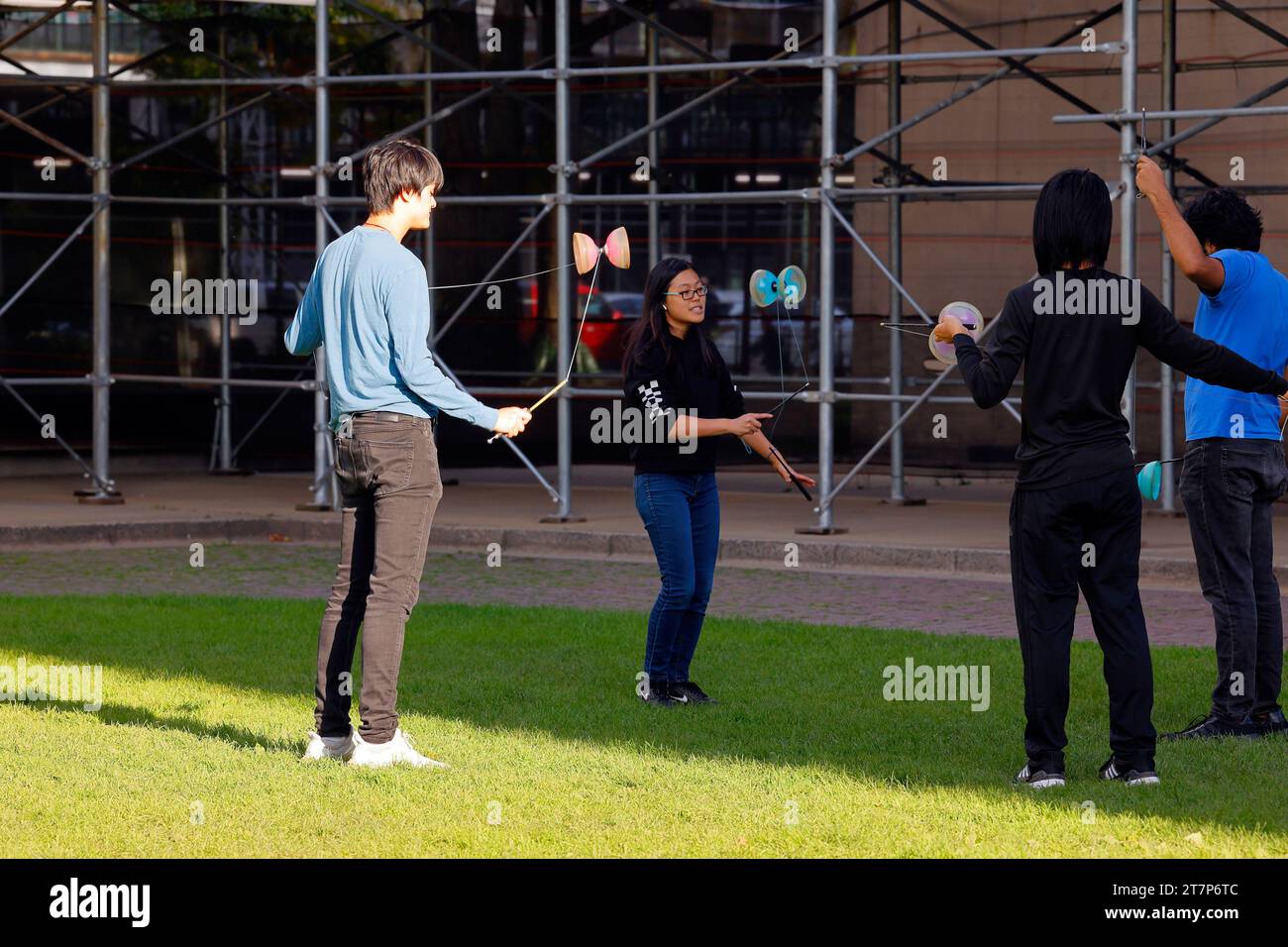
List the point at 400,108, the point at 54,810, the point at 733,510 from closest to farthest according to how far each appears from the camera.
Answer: the point at 54,810, the point at 733,510, the point at 400,108

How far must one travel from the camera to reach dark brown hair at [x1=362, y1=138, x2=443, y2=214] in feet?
20.3

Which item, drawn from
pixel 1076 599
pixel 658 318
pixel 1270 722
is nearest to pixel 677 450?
pixel 658 318

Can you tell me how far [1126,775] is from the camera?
605 cm

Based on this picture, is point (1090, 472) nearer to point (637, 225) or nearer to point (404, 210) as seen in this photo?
point (404, 210)

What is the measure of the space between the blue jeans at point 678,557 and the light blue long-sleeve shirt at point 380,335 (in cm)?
143

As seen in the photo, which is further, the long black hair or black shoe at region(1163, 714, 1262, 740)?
the long black hair

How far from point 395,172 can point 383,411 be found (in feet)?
2.53

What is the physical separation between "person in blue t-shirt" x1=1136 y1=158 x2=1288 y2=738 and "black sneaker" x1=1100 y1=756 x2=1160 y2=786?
84 centimetres

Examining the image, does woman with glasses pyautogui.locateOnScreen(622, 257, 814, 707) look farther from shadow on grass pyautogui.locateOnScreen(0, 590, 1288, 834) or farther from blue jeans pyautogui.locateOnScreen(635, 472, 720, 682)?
shadow on grass pyautogui.locateOnScreen(0, 590, 1288, 834)

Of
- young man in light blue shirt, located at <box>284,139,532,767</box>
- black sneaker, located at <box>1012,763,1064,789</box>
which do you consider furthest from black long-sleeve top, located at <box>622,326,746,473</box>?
black sneaker, located at <box>1012,763,1064,789</box>

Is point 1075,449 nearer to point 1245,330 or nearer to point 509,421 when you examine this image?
point 1245,330

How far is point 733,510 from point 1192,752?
8.03m
